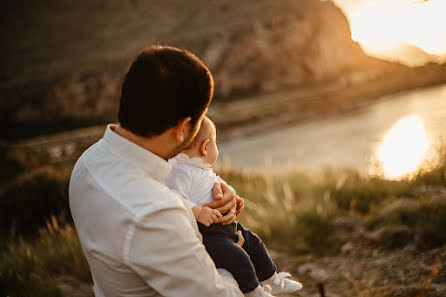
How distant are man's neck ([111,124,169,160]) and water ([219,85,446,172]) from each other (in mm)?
5301

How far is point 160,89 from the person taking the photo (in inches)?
52.5

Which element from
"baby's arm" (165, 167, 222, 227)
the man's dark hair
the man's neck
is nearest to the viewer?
the man's dark hair

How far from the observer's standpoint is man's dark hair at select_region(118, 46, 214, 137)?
134cm

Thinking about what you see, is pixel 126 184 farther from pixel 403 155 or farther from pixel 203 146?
pixel 403 155

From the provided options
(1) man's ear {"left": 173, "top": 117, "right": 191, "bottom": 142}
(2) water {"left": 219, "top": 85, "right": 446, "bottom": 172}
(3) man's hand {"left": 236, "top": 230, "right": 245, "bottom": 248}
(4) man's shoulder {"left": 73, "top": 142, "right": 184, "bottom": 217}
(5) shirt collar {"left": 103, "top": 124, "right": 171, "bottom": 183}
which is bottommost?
(2) water {"left": 219, "top": 85, "right": 446, "bottom": 172}

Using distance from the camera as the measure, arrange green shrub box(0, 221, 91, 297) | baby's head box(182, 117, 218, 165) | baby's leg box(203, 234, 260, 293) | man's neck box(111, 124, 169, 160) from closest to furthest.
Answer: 1. man's neck box(111, 124, 169, 160)
2. baby's leg box(203, 234, 260, 293)
3. baby's head box(182, 117, 218, 165)
4. green shrub box(0, 221, 91, 297)

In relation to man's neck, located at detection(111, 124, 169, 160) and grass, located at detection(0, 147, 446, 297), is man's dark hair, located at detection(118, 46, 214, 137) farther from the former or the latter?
grass, located at detection(0, 147, 446, 297)

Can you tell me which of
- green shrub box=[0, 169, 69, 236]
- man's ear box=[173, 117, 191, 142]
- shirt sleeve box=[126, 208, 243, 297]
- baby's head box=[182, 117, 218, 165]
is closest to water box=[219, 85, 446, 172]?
green shrub box=[0, 169, 69, 236]

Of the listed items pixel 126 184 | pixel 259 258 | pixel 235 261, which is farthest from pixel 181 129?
pixel 259 258

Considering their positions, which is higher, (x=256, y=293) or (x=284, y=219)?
(x=256, y=293)

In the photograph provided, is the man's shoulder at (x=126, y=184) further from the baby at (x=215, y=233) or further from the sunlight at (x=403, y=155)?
the sunlight at (x=403, y=155)

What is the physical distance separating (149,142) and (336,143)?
10.4m

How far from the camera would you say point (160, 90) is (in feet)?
4.37

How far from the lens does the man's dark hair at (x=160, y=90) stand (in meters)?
1.34
